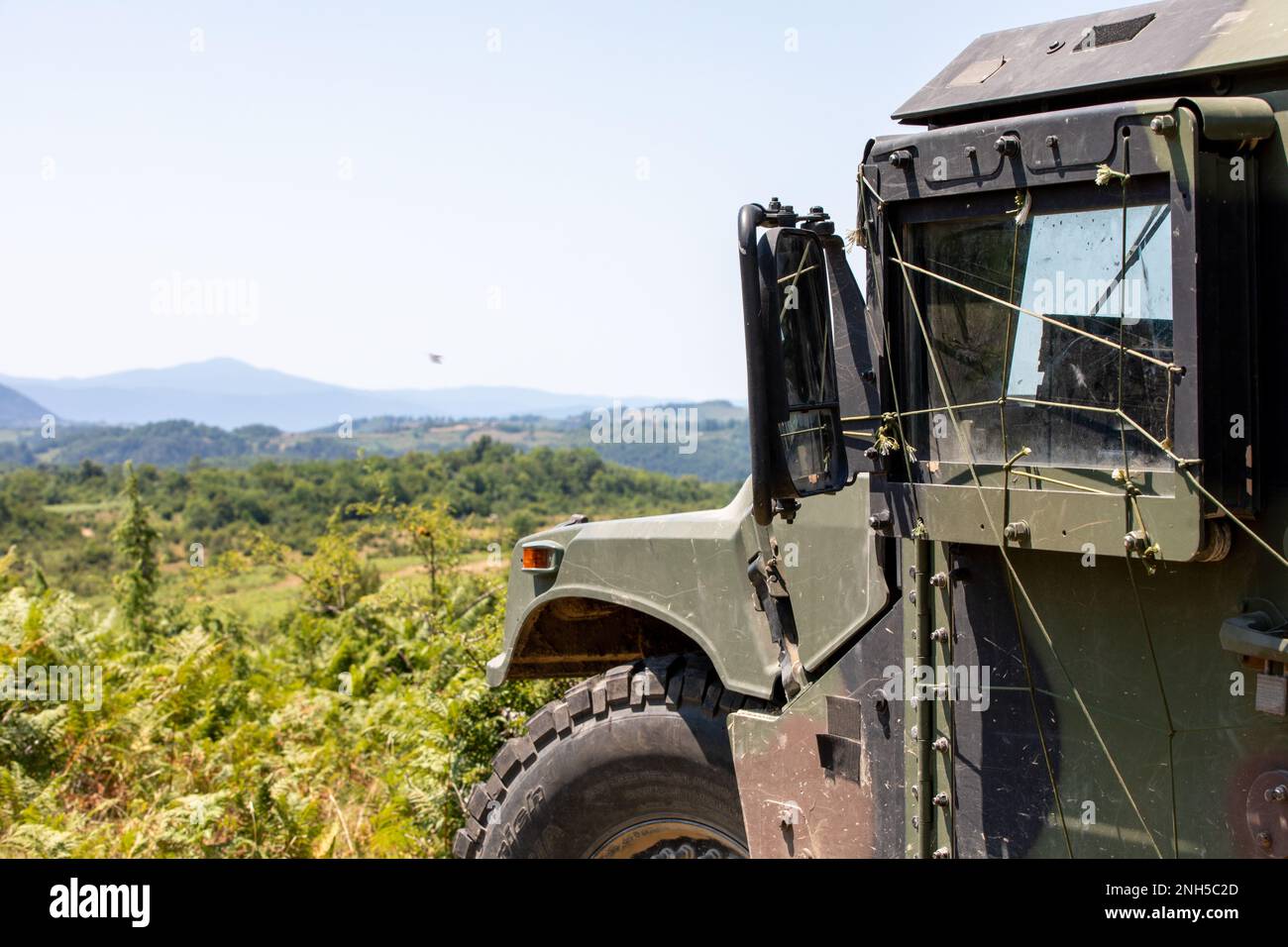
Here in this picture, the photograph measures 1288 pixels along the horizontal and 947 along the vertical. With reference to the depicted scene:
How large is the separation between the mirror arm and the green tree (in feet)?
39.1

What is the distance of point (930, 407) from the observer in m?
3.11

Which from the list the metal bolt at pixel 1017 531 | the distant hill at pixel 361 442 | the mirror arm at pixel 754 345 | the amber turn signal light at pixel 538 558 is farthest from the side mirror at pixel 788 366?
A: the distant hill at pixel 361 442

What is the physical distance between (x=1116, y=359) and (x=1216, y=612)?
57 cm

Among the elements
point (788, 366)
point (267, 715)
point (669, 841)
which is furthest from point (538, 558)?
point (267, 715)

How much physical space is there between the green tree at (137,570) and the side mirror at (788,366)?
11887mm

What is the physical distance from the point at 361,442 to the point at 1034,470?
8507 cm

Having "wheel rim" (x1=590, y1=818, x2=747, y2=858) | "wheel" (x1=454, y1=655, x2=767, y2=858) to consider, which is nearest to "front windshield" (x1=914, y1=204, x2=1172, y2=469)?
"wheel" (x1=454, y1=655, x2=767, y2=858)

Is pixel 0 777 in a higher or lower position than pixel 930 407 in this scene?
lower

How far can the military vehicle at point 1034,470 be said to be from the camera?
2625mm

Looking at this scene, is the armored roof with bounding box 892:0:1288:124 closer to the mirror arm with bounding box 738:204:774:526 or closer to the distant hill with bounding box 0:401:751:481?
the mirror arm with bounding box 738:204:774:526

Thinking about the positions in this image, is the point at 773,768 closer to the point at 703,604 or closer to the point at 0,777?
the point at 703,604

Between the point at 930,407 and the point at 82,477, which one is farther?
the point at 82,477

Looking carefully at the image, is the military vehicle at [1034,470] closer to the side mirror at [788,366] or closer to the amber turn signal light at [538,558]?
the side mirror at [788,366]
